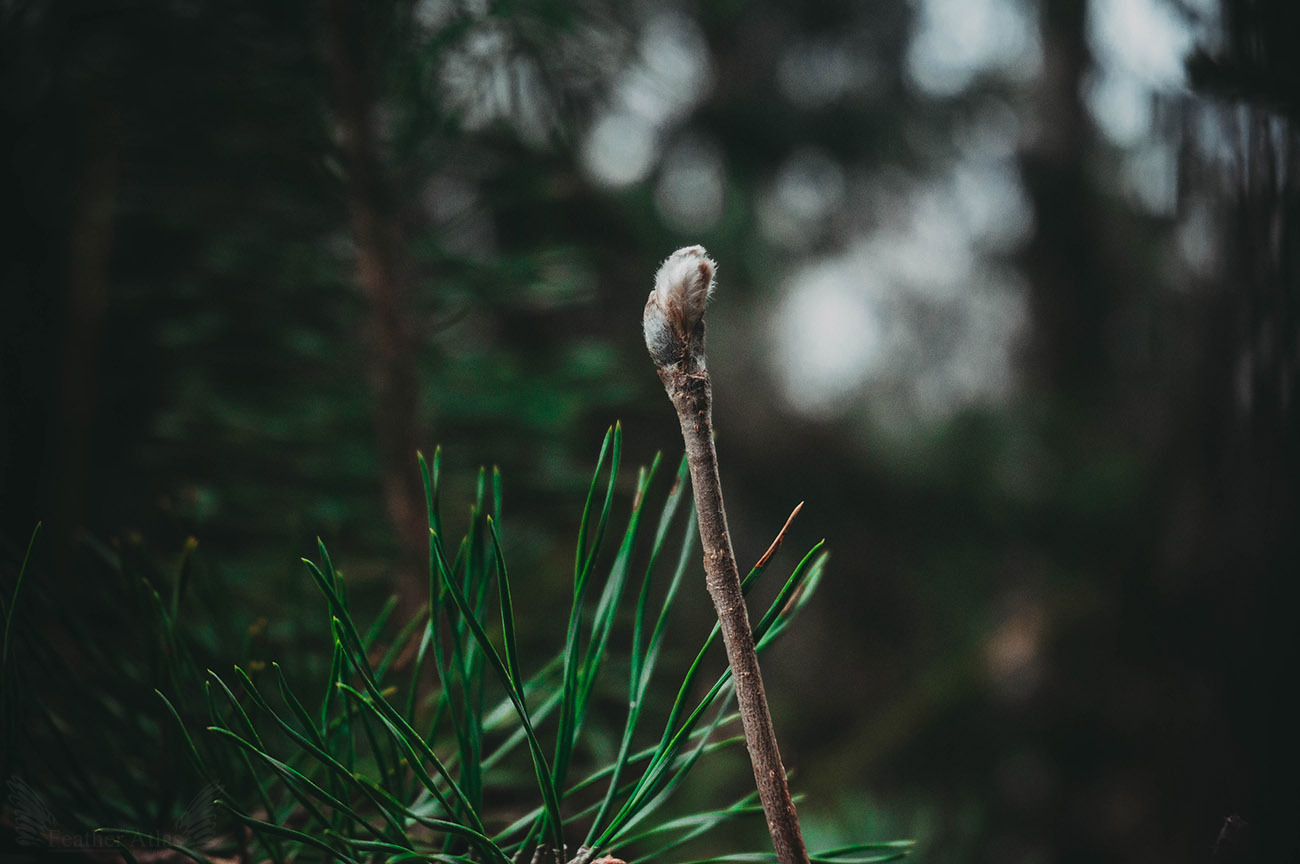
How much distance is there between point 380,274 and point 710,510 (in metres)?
0.36

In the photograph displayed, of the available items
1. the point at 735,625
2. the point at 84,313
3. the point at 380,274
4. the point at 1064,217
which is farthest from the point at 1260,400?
the point at 1064,217

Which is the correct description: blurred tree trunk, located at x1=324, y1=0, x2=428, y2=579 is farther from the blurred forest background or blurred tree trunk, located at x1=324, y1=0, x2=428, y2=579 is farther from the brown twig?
the brown twig

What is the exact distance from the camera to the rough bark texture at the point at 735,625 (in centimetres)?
13

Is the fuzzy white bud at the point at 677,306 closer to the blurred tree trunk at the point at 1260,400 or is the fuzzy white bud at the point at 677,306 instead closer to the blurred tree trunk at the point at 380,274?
the blurred tree trunk at the point at 1260,400

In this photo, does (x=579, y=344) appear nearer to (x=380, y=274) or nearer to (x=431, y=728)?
(x=380, y=274)

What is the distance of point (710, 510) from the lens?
13cm

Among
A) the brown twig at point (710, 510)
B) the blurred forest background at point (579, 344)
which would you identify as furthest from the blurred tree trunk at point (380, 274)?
the brown twig at point (710, 510)


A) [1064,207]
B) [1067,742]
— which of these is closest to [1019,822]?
[1067,742]

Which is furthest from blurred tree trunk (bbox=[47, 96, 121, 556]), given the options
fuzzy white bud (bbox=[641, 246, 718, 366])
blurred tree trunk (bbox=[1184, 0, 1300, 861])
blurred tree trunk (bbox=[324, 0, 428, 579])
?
blurred tree trunk (bbox=[1184, 0, 1300, 861])

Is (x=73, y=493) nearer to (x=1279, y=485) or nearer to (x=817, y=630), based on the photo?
(x=1279, y=485)

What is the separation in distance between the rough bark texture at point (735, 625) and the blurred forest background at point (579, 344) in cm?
15

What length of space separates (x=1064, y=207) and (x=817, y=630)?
4.04 feet

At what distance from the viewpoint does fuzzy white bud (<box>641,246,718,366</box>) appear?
134 mm

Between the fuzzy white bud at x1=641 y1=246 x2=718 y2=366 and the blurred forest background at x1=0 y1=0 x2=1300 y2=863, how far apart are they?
175 millimetres
